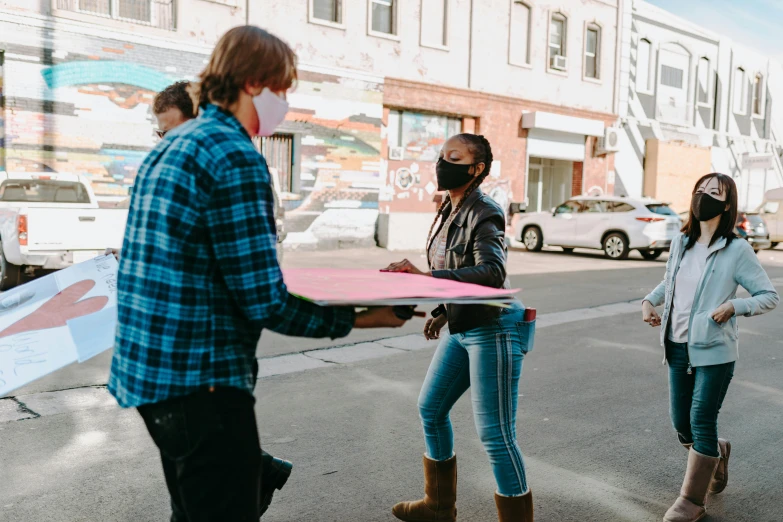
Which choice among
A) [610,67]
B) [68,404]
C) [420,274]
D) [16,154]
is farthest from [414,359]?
[610,67]

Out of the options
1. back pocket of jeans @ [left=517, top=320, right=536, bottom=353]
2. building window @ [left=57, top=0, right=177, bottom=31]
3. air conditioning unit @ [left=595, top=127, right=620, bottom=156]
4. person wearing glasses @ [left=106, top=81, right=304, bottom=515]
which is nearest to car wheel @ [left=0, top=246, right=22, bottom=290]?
building window @ [left=57, top=0, right=177, bottom=31]

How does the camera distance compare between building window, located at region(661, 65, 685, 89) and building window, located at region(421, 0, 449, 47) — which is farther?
building window, located at region(661, 65, 685, 89)

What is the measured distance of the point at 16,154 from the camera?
14539 millimetres

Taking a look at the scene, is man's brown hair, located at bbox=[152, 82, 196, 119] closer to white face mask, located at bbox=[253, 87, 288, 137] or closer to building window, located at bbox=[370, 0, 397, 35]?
white face mask, located at bbox=[253, 87, 288, 137]

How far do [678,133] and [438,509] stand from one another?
Result: 2914 centimetres

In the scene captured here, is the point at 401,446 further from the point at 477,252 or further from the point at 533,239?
the point at 533,239

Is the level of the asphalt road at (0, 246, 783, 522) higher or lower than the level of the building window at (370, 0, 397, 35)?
lower

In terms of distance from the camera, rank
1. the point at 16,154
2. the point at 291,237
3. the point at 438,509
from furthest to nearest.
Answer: the point at 291,237
the point at 16,154
the point at 438,509

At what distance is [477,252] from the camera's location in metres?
2.98

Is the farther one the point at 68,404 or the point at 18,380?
the point at 68,404

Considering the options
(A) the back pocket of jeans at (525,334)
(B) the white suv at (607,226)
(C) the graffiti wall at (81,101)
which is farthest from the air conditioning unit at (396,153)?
(A) the back pocket of jeans at (525,334)

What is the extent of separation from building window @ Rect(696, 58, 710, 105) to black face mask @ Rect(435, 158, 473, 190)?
30685 mm

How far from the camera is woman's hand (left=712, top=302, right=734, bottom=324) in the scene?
3588mm

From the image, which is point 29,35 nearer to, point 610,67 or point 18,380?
point 18,380
